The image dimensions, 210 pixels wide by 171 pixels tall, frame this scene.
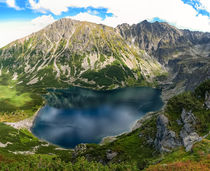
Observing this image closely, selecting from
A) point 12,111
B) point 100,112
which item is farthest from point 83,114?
point 12,111

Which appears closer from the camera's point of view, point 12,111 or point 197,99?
point 197,99

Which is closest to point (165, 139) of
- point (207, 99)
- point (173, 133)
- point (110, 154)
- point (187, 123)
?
point (173, 133)

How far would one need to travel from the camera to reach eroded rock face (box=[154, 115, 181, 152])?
2980 inches

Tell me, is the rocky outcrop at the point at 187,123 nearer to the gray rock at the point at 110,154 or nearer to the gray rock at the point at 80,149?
the gray rock at the point at 110,154

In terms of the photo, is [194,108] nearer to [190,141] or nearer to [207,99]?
[207,99]

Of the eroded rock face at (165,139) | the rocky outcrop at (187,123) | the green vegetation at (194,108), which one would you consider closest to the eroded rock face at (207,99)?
the green vegetation at (194,108)

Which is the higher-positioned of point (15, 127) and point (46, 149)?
point (15, 127)

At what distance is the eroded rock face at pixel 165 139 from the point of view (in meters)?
75.7

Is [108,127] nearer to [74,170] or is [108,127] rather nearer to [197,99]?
[197,99]

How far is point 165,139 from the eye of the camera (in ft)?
260

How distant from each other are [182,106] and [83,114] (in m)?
124

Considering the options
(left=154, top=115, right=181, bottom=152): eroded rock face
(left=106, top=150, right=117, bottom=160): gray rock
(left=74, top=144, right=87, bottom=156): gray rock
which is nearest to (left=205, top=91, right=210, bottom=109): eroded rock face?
(left=154, top=115, right=181, bottom=152): eroded rock face

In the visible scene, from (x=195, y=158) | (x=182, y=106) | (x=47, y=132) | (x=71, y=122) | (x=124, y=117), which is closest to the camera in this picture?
(x=195, y=158)

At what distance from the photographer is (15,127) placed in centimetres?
15488
